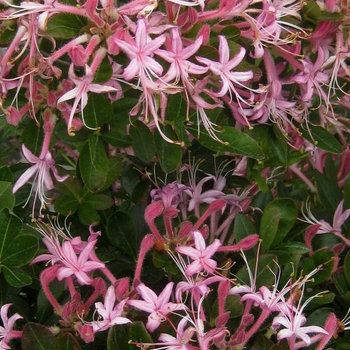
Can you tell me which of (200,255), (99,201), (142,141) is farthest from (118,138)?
(200,255)

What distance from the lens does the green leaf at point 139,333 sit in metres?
1.05

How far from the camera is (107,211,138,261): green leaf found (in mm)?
1289

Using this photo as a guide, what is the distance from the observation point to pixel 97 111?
115 cm

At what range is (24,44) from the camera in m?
1.14

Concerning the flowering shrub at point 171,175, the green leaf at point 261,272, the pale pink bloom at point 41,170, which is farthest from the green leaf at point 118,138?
the green leaf at point 261,272

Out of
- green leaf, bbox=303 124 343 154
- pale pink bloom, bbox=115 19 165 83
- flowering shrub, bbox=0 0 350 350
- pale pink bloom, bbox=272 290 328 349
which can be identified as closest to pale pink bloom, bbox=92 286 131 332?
flowering shrub, bbox=0 0 350 350

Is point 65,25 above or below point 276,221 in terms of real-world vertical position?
above

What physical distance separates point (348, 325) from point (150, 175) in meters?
0.51

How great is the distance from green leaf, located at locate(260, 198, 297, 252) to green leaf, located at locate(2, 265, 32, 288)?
0.45 m

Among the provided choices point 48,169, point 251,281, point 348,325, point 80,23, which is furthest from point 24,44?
point 348,325

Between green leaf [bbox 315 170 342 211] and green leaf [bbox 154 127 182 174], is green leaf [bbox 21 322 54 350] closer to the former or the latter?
green leaf [bbox 154 127 182 174]

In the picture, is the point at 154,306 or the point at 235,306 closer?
the point at 154,306

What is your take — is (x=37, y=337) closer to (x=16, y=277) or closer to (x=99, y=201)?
(x=16, y=277)

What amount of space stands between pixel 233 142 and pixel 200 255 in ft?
0.77
